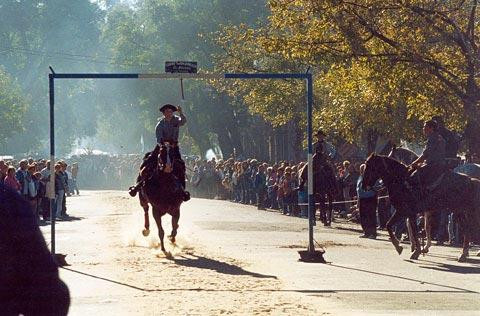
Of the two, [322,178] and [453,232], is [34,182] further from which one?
[453,232]

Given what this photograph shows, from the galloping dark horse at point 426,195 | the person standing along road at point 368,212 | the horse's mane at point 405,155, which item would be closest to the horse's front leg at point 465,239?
the galloping dark horse at point 426,195

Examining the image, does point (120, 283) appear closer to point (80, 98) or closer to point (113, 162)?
point (113, 162)

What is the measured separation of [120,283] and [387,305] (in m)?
3.81

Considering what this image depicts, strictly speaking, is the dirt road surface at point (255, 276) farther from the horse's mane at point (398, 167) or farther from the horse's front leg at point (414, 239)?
the horse's mane at point (398, 167)

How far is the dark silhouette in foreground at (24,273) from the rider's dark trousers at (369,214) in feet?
80.4

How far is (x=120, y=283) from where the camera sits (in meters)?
15.5

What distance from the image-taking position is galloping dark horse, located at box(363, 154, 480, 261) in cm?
2117

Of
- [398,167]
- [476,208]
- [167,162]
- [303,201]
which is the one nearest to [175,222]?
[167,162]

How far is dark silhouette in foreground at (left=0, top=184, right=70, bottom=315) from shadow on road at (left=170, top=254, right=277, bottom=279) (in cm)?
1228

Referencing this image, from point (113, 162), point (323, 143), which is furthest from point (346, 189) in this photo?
point (113, 162)

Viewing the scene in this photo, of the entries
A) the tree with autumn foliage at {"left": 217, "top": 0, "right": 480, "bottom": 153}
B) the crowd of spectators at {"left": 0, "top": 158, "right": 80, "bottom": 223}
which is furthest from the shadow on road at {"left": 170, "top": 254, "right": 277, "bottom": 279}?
the tree with autumn foliage at {"left": 217, "top": 0, "right": 480, "bottom": 153}

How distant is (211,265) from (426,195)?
4543 mm

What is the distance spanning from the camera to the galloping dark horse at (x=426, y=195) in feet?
69.5

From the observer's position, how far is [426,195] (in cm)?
2116
